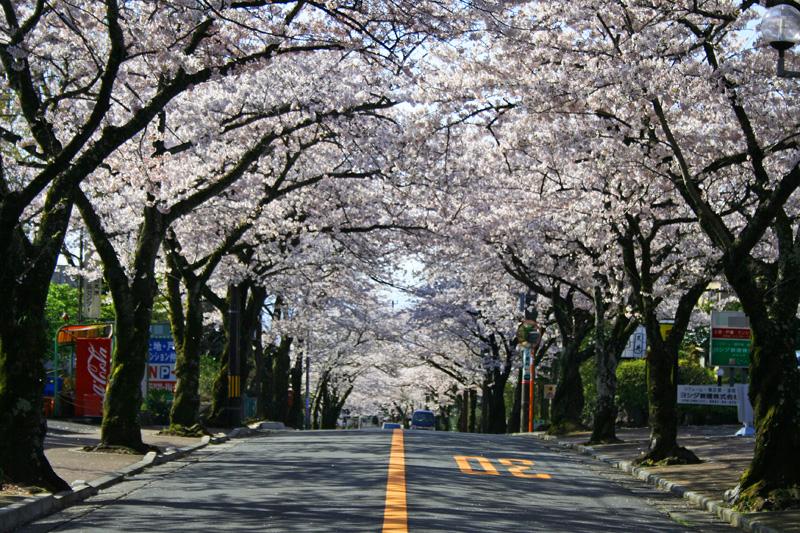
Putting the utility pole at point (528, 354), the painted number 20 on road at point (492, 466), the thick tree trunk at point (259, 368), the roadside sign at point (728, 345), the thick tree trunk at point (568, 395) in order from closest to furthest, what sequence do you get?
the painted number 20 on road at point (492, 466) → the roadside sign at point (728, 345) → the thick tree trunk at point (568, 395) → the thick tree trunk at point (259, 368) → the utility pole at point (528, 354)

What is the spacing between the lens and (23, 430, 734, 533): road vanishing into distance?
34.9 feet

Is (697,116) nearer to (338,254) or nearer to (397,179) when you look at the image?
(397,179)

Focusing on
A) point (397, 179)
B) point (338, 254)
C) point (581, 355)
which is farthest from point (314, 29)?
point (581, 355)

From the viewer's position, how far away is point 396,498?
12328mm

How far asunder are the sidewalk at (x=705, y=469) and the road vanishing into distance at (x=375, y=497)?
280 mm

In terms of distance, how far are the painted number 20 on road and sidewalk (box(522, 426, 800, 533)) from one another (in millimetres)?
2148

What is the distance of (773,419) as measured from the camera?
Answer: 43.8 ft

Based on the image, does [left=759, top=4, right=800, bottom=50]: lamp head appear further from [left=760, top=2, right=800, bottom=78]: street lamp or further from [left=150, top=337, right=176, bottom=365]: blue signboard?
[left=150, top=337, right=176, bottom=365]: blue signboard

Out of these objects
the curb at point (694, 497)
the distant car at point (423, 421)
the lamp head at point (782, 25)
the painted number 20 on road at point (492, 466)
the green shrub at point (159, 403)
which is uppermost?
the lamp head at point (782, 25)

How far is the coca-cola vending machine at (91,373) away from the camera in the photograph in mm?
29688

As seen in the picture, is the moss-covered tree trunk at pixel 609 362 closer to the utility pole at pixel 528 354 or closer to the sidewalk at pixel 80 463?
the sidewalk at pixel 80 463

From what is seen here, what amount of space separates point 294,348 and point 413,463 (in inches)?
1415

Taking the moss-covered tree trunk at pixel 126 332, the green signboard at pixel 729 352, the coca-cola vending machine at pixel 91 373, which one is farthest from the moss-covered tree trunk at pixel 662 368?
the coca-cola vending machine at pixel 91 373

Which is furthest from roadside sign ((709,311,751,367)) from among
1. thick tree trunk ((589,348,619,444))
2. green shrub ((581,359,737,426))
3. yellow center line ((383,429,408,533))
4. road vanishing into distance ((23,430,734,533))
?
yellow center line ((383,429,408,533))
